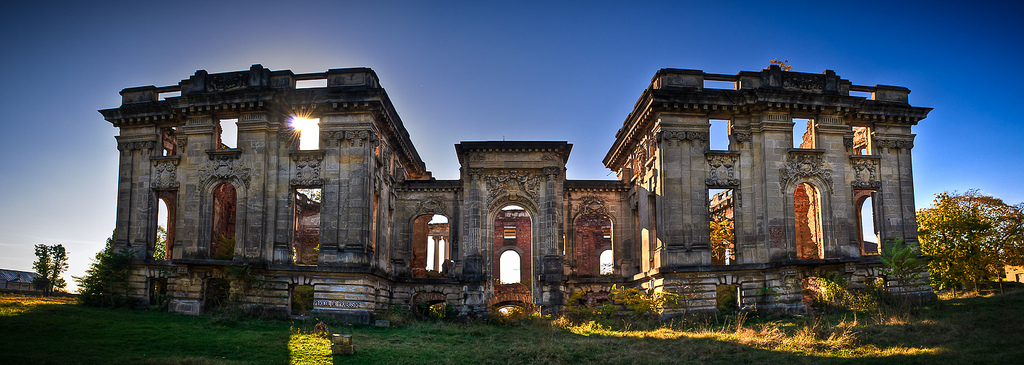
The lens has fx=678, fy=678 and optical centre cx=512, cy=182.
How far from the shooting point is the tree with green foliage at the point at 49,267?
28.8 meters

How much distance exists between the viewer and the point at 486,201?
26.1 m

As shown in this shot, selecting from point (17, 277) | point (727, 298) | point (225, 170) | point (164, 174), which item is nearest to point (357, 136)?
point (225, 170)

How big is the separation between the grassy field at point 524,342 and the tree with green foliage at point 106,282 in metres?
2.85

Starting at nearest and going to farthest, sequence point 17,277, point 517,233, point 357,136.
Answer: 1. point 357,136
2. point 17,277
3. point 517,233

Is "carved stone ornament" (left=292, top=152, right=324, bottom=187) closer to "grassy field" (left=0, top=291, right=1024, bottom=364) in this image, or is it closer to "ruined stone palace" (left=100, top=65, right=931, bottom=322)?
"ruined stone palace" (left=100, top=65, right=931, bottom=322)

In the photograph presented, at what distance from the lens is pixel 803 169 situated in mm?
23438

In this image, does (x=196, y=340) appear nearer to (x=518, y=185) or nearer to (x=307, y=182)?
(x=307, y=182)

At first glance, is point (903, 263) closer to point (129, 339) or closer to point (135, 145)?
point (129, 339)

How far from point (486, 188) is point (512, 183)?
3.37 ft

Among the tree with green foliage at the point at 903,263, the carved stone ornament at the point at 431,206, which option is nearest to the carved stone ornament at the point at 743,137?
the tree with green foliage at the point at 903,263

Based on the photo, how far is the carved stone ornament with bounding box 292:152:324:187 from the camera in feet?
75.7

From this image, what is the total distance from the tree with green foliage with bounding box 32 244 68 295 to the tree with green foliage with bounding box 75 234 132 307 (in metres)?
7.80

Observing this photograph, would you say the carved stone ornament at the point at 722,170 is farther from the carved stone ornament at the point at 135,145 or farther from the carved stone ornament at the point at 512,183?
the carved stone ornament at the point at 135,145

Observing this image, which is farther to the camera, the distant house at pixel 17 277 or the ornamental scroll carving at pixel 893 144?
the distant house at pixel 17 277
